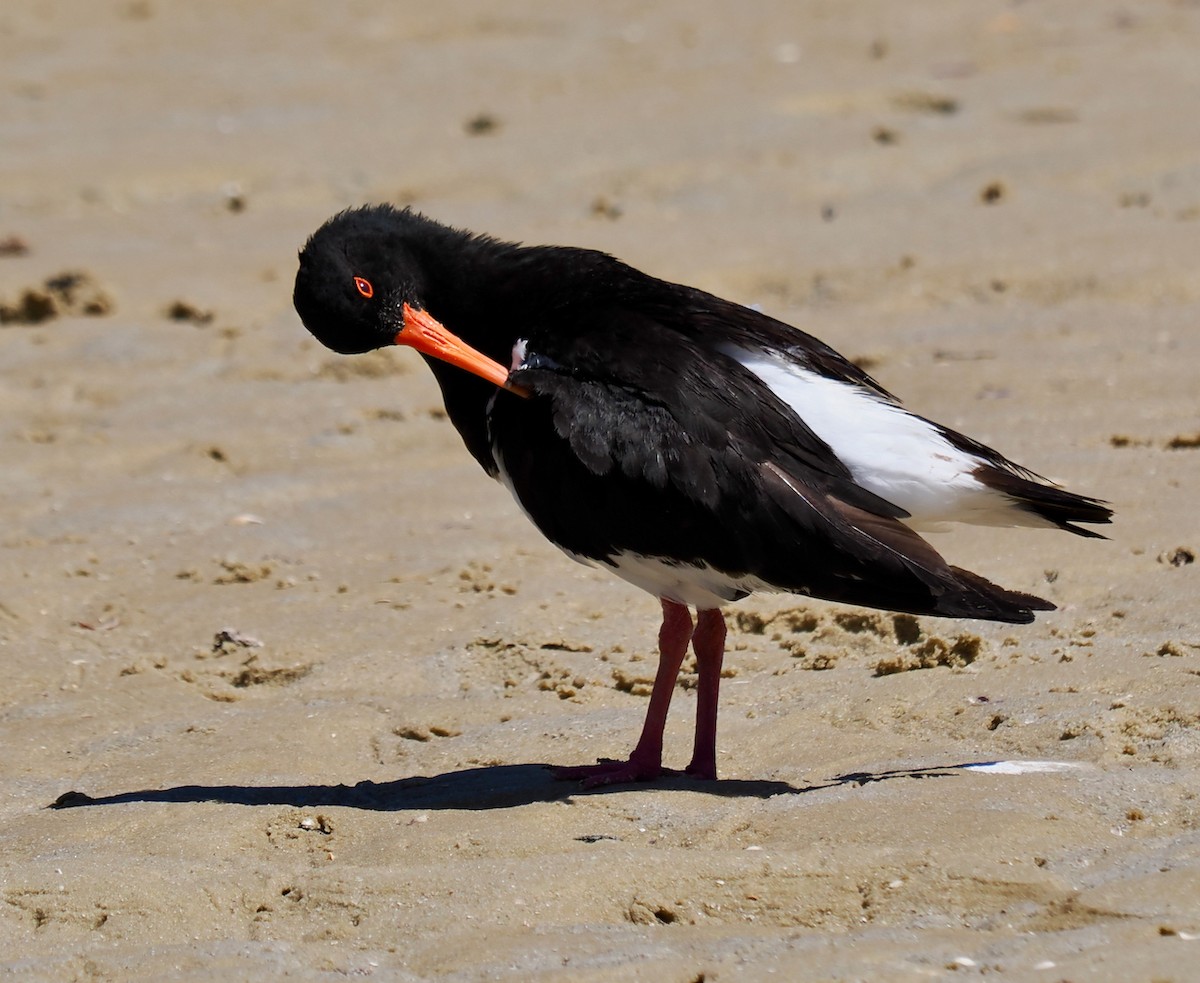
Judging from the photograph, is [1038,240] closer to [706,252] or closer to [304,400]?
[706,252]

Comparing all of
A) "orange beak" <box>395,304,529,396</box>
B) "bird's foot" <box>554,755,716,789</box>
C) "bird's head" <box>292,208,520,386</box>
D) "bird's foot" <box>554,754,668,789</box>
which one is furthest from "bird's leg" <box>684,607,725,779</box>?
"bird's head" <box>292,208,520,386</box>

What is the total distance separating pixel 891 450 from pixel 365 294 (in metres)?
1.82

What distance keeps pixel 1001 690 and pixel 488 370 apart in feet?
6.28

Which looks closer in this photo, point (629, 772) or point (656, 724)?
point (629, 772)

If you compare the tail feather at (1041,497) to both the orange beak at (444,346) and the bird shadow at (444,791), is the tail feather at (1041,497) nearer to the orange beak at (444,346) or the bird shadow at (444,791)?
the bird shadow at (444,791)

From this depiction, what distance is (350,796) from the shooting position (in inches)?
208

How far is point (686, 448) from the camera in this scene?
5090 millimetres

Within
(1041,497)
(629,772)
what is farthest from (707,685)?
(1041,497)

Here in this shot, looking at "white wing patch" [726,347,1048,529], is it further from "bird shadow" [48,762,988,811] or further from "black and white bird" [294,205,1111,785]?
"bird shadow" [48,762,988,811]

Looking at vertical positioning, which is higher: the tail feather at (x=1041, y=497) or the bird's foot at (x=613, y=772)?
the tail feather at (x=1041, y=497)

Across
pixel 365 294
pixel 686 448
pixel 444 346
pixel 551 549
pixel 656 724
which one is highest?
pixel 365 294

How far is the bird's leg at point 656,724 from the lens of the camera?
5.30 metres

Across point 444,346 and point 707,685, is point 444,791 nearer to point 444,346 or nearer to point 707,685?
point 707,685

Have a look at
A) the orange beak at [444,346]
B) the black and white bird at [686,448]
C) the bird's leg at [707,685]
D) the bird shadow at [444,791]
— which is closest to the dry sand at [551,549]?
the bird shadow at [444,791]
